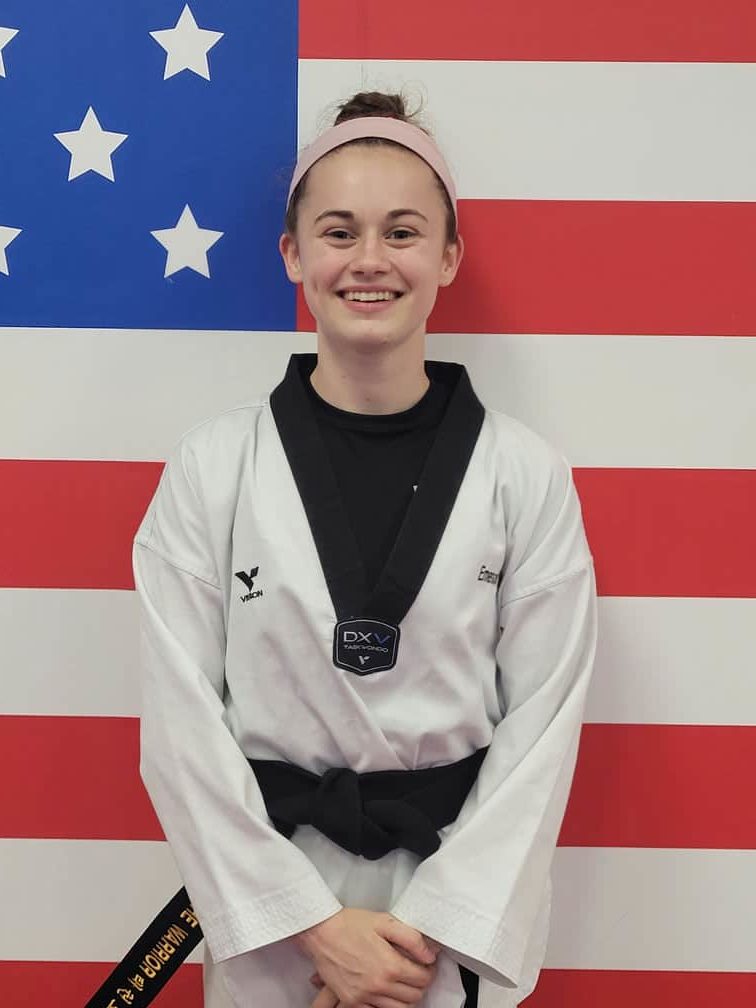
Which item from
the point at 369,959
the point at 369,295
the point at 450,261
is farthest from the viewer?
the point at 450,261

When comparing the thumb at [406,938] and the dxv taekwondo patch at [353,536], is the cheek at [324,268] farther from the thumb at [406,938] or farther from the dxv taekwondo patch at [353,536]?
the thumb at [406,938]

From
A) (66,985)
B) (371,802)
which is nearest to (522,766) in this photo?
(371,802)

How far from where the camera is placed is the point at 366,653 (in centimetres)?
126

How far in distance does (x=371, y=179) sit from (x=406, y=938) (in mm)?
941

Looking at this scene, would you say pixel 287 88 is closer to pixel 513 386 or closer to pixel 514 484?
pixel 513 386

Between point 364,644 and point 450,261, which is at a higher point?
point 450,261

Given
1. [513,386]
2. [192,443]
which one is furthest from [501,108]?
[192,443]

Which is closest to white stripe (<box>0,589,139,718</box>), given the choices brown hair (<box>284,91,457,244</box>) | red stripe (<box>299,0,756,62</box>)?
brown hair (<box>284,91,457,244</box>)

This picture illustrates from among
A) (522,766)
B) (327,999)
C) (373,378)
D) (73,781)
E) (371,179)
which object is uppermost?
(371,179)

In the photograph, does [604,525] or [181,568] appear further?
[604,525]

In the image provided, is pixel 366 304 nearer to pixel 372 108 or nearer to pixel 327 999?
pixel 372 108

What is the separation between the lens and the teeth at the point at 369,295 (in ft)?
4.23

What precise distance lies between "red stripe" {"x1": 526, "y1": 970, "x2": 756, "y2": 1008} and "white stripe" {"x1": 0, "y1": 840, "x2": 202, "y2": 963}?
637mm

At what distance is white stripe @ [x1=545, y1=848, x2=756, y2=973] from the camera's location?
1.67m
